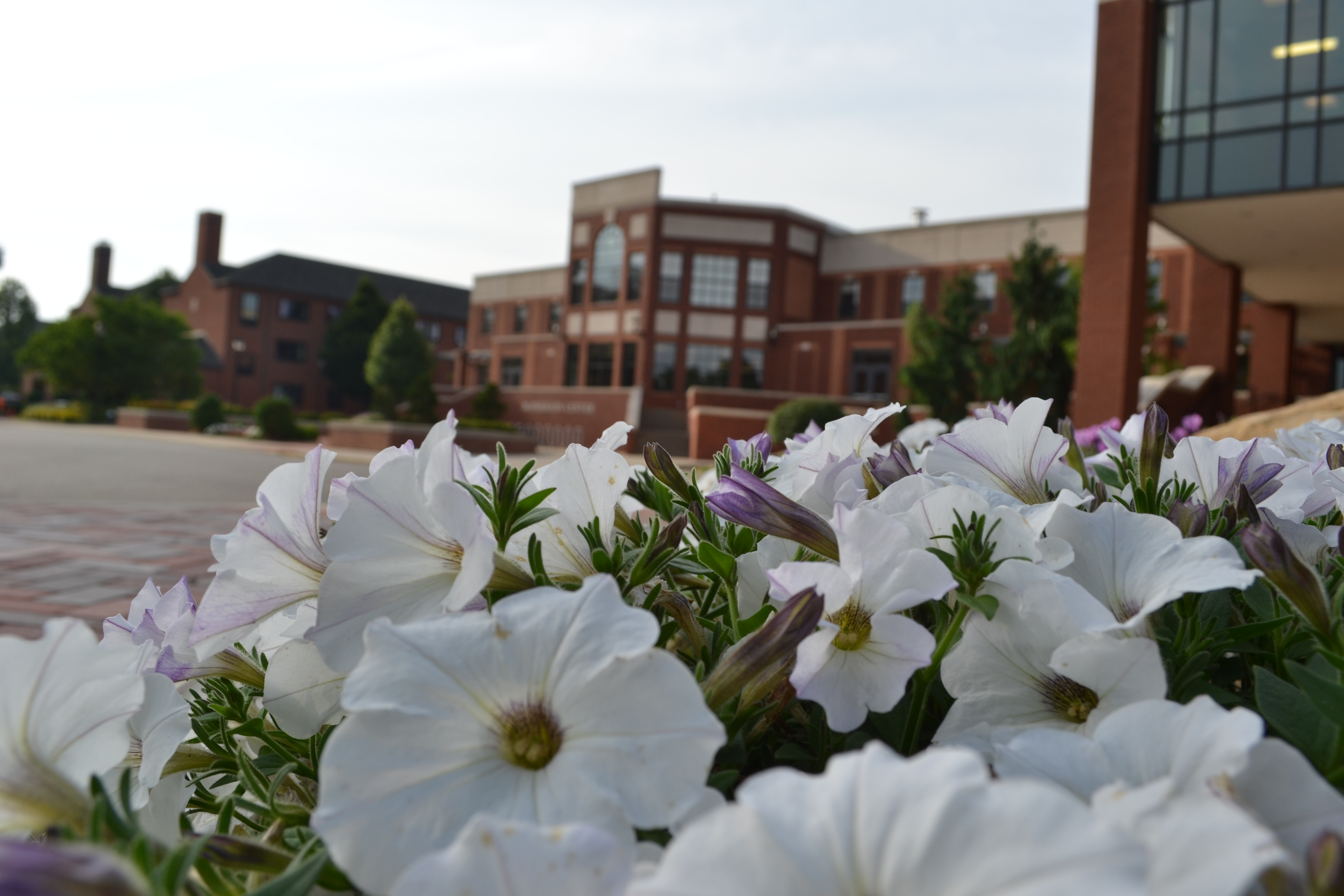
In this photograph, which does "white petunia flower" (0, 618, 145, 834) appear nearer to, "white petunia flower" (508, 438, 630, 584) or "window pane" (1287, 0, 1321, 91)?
"white petunia flower" (508, 438, 630, 584)

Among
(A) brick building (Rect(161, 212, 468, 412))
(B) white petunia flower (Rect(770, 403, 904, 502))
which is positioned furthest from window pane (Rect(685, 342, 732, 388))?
(B) white petunia flower (Rect(770, 403, 904, 502))

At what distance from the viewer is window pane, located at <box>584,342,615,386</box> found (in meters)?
34.2

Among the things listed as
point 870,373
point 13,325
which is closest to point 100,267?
point 13,325

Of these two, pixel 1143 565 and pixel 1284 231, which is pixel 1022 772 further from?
pixel 1284 231

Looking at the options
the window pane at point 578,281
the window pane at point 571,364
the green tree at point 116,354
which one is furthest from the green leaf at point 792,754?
the green tree at point 116,354

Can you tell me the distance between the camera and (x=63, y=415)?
37469mm

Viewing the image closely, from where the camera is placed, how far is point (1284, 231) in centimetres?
1560

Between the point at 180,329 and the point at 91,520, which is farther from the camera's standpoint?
the point at 180,329

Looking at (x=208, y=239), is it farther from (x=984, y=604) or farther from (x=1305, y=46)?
(x=984, y=604)

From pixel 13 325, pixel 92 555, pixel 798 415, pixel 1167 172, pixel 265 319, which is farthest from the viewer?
pixel 13 325

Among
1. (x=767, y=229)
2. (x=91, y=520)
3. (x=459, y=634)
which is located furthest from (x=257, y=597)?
(x=767, y=229)

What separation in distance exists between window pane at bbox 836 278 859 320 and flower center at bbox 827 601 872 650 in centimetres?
3373

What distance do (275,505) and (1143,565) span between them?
674 millimetres

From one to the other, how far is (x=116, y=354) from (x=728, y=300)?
88.3ft
